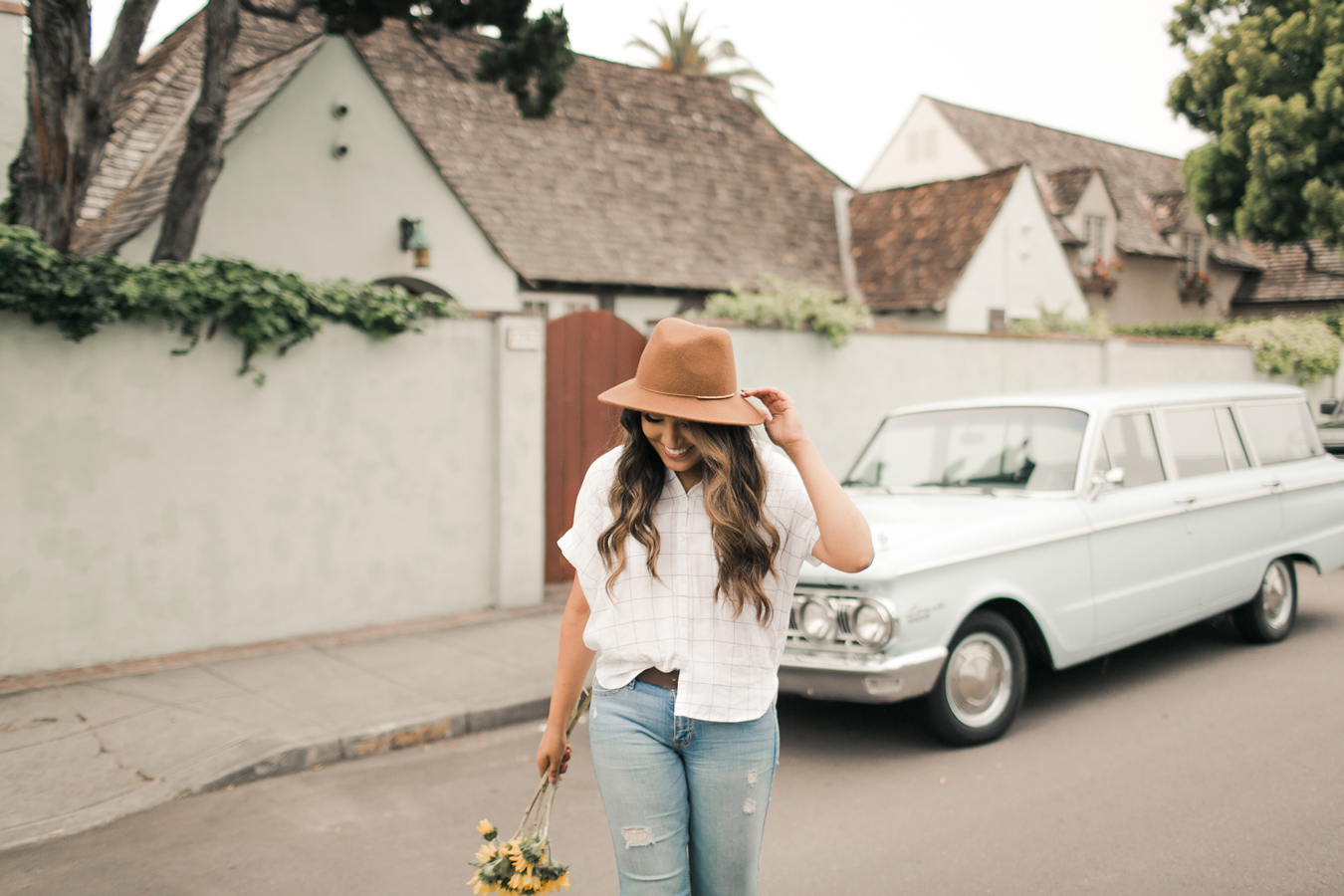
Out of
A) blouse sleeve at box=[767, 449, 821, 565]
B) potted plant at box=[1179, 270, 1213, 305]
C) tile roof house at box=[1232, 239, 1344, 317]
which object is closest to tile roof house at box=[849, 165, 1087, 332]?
potted plant at box=[1179, 270, 1213, 305]

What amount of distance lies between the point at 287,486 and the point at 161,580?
0.99 metres

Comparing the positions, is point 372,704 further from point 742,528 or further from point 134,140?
point 134,140

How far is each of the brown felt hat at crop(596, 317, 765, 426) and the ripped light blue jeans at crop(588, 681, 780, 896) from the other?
630 mm

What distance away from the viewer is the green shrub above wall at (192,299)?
5.97 metres

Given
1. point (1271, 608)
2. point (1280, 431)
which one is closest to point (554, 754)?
point (1271, 608)

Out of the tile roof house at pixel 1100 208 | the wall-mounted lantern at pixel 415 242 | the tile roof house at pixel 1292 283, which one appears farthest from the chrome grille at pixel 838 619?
the tile roof house at pixel 1292 283

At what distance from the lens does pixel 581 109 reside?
19.3 m

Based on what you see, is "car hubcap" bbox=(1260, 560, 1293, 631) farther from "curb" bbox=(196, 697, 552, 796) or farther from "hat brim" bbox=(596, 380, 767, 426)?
"hat brim" bbox=(596, 380, 767, 426)

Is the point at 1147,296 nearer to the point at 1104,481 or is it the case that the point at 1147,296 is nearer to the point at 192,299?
the point at 1104,481

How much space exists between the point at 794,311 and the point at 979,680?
540 centimetres

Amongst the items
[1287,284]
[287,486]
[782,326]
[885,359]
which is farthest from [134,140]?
[1287,284]

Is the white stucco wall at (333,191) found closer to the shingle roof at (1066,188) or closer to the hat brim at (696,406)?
the hat brim at (696,406)

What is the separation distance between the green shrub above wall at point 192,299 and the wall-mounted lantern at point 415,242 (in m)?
4.23

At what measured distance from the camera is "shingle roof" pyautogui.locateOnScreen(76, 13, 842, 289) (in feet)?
50.5
